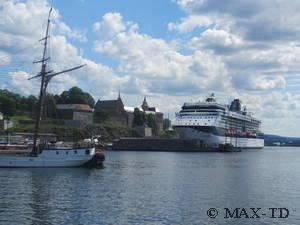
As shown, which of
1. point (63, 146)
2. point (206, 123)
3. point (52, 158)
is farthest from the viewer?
point (206, 123)

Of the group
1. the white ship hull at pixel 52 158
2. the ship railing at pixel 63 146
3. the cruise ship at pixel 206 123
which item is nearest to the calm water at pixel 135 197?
the white ship hull at pixel 52 158

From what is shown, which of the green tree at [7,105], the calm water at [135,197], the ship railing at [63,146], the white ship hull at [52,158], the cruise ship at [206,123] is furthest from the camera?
the green tree at [7,105]

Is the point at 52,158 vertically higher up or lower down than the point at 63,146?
lower down

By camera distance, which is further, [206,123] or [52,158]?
[206,123]

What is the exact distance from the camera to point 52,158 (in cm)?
7200

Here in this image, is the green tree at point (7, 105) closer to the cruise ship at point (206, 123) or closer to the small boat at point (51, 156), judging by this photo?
the cruise ship at point (206, 123)

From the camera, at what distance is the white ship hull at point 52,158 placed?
70938 millimetres

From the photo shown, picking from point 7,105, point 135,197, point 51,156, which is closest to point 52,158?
point 51,156

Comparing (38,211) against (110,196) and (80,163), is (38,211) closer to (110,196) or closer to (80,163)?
(110,196)

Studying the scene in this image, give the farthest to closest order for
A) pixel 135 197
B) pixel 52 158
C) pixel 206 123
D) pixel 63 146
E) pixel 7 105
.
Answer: pixel 7 105 → pixel 206 123 → pixel 63 146 → pixel 52 158 → pixel 135 197

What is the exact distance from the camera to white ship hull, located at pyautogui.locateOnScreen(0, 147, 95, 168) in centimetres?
7094

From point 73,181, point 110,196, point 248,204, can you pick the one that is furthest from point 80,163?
point 248,204

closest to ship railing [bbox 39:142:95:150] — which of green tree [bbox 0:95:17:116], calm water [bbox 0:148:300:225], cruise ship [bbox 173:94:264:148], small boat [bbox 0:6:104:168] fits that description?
small boat [bbox 0:6:104:168]

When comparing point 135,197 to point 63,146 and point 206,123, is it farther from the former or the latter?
point 206,123
